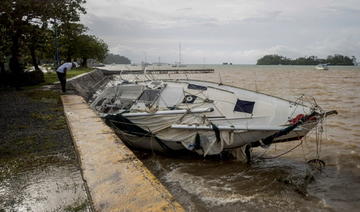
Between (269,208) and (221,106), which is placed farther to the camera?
(221,106)

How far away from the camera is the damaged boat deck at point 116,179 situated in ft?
9.98

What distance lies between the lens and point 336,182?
7531 millimetres

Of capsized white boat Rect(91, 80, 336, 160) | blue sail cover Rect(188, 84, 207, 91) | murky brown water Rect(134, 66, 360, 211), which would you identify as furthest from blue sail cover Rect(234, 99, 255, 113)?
murky brown water Rect(134, 66, 360, 211)

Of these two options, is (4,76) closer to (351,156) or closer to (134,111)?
(134,111)

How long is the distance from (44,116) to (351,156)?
10529 millimetres

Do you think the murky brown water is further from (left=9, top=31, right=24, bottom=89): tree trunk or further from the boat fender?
(left=9, top=31, right=24, bottom=89): tree trunk

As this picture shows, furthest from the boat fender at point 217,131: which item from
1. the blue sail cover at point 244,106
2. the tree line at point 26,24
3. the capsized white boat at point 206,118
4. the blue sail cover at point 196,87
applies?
the tree line at point 26,24

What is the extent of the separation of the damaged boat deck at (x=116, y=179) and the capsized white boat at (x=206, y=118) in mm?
3218

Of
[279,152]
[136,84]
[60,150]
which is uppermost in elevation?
[136,84]

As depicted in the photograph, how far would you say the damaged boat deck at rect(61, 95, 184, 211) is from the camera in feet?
9.98

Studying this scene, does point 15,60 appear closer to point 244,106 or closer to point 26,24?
point 26,24

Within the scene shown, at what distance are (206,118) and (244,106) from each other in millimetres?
1290

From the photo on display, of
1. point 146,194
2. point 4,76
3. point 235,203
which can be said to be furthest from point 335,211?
point 4,76

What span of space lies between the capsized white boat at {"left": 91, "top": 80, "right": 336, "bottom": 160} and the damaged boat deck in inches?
127
